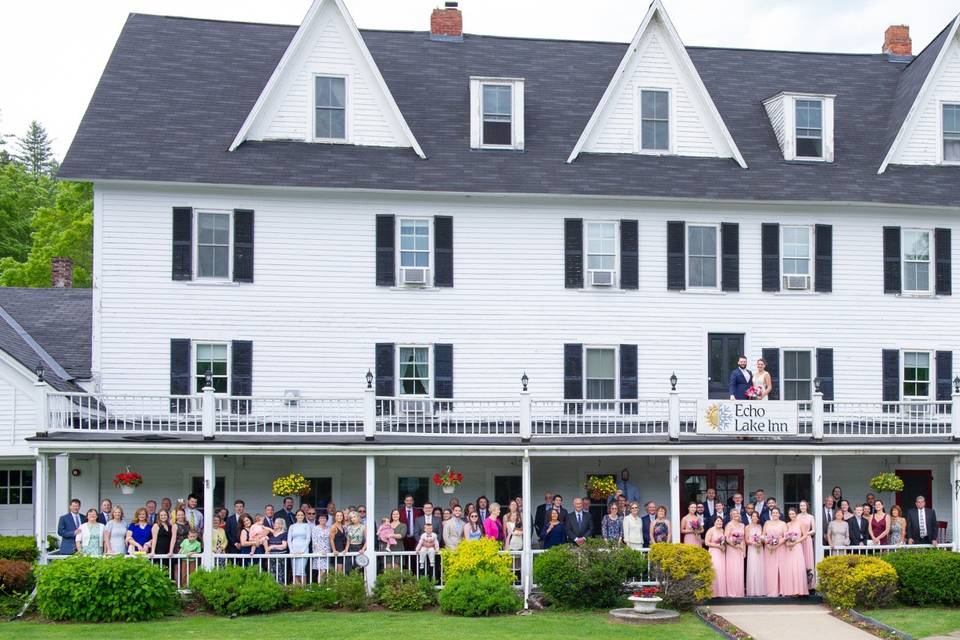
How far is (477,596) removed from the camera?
74.9 feet

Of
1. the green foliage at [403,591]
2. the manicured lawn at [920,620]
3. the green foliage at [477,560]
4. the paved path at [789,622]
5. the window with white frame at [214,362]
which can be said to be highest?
the window with white frame at [214,362]

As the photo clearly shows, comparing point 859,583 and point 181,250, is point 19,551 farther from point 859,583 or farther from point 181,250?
point 859,583

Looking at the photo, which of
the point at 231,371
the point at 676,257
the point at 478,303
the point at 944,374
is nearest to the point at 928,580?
the point at 944,374

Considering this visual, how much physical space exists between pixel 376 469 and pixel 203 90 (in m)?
9.73

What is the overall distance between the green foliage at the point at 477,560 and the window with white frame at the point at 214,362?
7.29 meters

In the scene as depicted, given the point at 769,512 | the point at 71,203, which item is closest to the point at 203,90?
the point at 769,512

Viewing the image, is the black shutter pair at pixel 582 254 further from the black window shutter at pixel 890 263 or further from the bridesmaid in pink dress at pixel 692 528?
the bridesmaid in pink dress at pixel 692 528

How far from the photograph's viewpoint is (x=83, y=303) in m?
32.8

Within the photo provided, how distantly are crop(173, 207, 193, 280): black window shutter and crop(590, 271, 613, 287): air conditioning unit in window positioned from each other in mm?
8847

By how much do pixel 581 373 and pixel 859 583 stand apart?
26.5 ft

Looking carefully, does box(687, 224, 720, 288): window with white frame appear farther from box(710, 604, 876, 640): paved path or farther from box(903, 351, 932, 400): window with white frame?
box(710, 604, 876, 640): paved path

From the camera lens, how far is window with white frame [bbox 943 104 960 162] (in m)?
31.2

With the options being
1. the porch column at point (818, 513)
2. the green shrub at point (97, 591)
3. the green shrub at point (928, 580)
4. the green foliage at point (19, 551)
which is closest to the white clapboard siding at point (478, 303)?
the porch column at point (818, 513)

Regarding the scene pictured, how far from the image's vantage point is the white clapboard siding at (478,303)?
91.4ft
